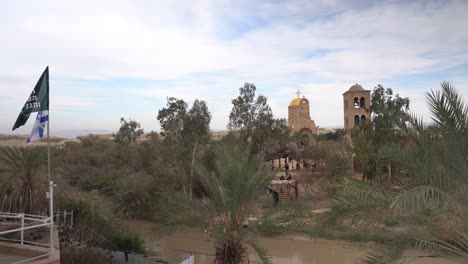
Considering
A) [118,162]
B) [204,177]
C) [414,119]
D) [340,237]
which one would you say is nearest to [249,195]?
[204,177]

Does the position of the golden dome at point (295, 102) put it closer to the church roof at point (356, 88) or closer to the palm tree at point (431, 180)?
the church roof at point (356, 88)

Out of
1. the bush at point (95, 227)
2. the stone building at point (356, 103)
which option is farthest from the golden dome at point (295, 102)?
the bush at point (95, 227)

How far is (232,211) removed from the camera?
11.5m

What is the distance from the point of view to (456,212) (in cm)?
598

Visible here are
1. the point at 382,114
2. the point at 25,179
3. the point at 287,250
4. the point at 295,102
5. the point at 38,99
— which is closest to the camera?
the point at 38,99

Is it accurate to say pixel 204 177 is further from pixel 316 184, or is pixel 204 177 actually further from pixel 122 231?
pixel 316 184

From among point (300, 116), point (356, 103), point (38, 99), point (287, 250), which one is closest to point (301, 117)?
point (300, 116)

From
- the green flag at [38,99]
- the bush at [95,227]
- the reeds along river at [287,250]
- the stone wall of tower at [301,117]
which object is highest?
the stone wall of tower at [301,117]

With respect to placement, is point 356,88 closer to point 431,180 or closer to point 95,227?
point 95,227

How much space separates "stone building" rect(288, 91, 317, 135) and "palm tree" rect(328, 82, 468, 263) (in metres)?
47.6

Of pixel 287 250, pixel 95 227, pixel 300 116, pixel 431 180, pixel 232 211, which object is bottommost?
pixel 287 250

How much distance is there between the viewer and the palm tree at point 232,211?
1141 centimetres

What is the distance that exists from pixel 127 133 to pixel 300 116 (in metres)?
26.1

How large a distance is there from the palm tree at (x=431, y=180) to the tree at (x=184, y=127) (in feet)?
62.6
